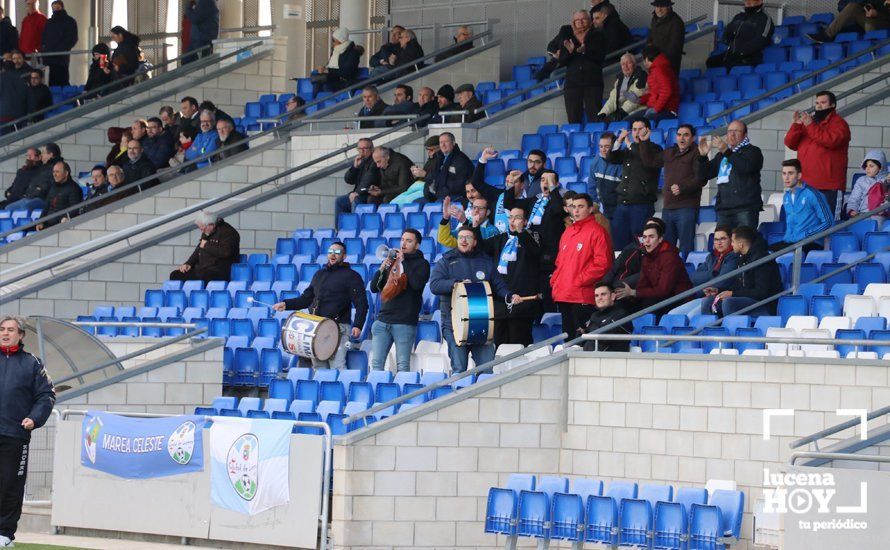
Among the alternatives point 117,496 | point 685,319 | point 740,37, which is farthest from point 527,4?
point 117,496

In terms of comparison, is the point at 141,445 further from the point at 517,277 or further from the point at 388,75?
the point at 388,75

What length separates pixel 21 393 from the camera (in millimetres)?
12023

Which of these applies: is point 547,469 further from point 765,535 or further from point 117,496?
point 117,496

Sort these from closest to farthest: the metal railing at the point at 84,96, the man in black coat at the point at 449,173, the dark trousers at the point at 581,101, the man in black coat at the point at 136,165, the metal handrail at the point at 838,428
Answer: the metal handrail at the point at 838,428, the man in black coat at the point at 449,173, the dark trousers at the point at 581,101, the man in black coat at the point at 136,165, the metal railing at the point at 84,96

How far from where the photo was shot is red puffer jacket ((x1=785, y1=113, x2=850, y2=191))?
15961 millimetres

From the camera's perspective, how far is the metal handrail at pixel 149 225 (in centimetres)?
1817

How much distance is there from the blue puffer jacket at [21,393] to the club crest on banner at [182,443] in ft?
4.78

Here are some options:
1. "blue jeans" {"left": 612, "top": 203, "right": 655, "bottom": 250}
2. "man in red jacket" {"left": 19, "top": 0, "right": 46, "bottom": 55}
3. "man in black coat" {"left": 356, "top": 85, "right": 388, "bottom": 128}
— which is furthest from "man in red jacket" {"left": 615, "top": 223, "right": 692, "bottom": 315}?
"man in red jacket" {"left": 19, "top": 0, "right": 46, "bottom": 55}

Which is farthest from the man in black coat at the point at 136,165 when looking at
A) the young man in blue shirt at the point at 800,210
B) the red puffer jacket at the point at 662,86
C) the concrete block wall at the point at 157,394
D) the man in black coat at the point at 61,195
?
the young man in blue shirt at the point at 800,210

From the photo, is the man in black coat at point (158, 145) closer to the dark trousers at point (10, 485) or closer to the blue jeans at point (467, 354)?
the blue jeans at point (467, 354)

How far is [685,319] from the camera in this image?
14.1 m

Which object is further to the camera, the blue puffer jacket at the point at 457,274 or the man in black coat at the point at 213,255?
the man in black coat at the point at 213,255

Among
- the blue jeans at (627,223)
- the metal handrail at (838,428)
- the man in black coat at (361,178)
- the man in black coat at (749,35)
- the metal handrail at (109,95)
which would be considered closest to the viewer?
the metal handrail at (838,428)

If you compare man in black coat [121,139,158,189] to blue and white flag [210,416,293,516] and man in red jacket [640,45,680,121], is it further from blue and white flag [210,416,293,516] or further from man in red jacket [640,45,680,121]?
blue and white flag [210,416,293,516]
